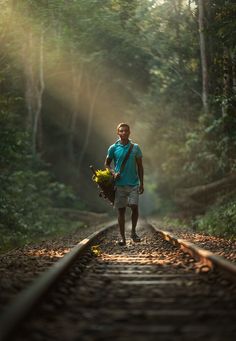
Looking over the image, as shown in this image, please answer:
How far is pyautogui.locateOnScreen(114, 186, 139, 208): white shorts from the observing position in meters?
9.31

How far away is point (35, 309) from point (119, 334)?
2.79 ft

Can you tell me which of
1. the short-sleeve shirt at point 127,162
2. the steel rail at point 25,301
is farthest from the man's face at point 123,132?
the steel rail at point 25,301

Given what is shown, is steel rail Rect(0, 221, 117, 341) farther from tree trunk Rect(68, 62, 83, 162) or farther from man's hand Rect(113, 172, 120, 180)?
tree trunk Rect(68, 62, 83, 162)

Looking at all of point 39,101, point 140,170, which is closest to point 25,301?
point 140,170

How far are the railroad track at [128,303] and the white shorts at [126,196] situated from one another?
2.65 metres

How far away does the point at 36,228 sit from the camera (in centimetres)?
1534

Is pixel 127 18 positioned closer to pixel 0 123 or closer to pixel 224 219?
pixel 0 123

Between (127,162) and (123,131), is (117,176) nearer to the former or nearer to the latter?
(127,162)

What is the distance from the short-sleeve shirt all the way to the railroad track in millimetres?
2787

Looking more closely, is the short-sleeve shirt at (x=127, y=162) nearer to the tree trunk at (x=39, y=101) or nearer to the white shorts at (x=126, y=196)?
the white shorts at (x=126, y=196)

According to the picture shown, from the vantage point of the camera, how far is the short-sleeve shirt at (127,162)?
9.27 metres

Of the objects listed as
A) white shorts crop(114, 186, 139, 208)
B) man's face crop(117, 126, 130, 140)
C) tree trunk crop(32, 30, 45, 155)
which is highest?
tree trunk crop(32, 30, 45, 155)

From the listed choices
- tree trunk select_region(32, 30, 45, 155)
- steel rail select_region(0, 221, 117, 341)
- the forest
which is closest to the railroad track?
steel rail select_region(0, 221, 117, 341)

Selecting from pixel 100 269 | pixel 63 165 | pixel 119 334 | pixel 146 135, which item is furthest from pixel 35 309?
pixel 146 135
